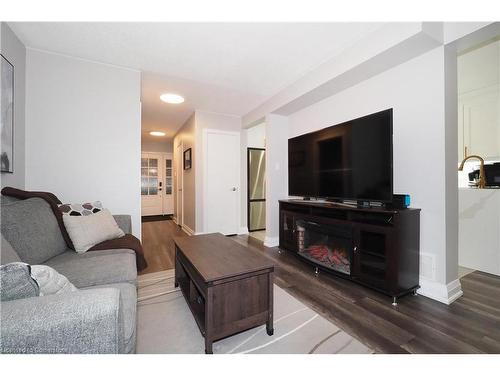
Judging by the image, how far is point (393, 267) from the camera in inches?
70.1

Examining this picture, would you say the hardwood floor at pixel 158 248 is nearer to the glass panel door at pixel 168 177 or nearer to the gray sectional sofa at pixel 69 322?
the gray sectional sofa at pixel 69 322

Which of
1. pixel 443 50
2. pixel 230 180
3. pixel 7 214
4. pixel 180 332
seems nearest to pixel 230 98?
pixel 230 180

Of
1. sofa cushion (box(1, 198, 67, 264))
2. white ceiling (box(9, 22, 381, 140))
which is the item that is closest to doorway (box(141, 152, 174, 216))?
white ceiling (box(9, 22, 381, 140))

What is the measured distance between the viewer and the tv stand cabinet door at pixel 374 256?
180 centimetres

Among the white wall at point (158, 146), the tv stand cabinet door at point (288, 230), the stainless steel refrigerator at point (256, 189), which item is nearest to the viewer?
the tv stand cabinet door at point (288, 230)

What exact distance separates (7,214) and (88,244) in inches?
21.9

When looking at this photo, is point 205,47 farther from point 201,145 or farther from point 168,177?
point 168,177

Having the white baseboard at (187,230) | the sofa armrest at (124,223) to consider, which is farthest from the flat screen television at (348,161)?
the white baseboard at (187,230)

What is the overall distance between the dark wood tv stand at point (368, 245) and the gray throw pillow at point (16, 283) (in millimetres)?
2182

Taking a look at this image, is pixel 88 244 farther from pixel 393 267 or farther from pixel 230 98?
pixel 230 98

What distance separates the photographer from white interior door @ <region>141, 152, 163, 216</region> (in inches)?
281

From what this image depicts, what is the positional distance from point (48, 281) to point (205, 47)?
7.50ft

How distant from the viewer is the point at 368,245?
6.55 ft

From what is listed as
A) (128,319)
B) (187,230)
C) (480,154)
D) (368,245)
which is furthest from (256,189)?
(128,319)
